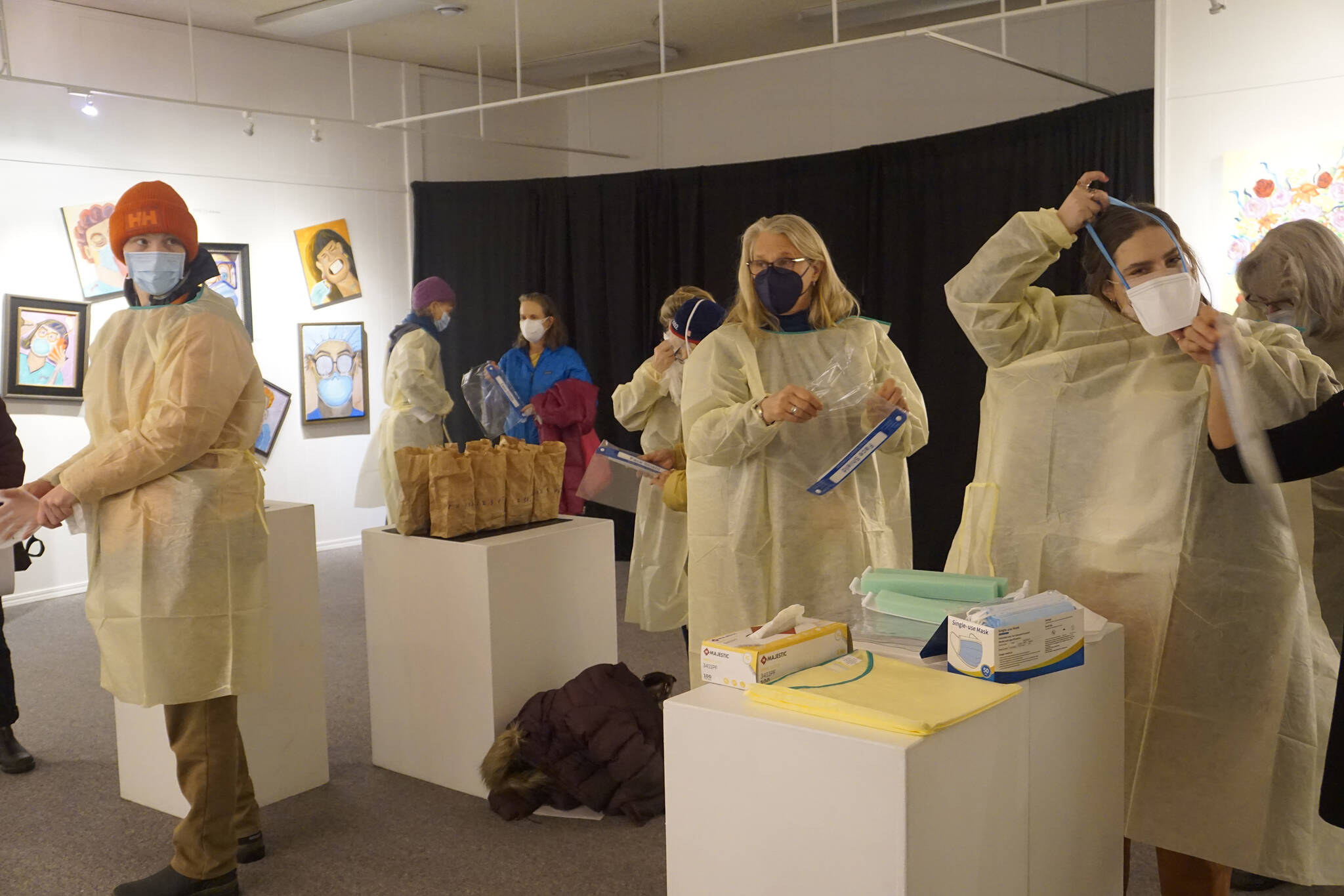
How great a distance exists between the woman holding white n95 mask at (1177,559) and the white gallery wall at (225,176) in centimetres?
571

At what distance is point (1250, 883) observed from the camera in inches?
99.3

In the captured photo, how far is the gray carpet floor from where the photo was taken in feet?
8.68

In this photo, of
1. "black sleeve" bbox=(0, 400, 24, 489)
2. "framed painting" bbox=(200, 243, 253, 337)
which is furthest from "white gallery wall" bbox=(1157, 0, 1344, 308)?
"framed painting" bbox=(200, 243, 253, 337)

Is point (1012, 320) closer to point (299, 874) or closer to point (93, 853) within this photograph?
point (299, 874)

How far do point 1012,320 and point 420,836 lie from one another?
2.00 metres

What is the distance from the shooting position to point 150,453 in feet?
7.75

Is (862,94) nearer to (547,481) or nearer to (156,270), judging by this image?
(547,481)

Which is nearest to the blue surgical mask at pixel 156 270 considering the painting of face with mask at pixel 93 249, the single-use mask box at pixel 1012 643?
the single-use mask box at pixel 1012 643

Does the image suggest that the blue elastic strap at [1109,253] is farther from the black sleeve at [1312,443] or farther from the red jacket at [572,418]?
the red jacket at [572,418]

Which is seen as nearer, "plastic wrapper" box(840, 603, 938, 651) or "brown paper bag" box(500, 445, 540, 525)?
"plastic wrapper" box(840, 603, 938, 651)

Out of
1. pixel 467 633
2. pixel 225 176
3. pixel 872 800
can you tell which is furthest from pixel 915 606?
pixel 225 176

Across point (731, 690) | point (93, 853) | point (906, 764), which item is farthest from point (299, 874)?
point (906, 764)

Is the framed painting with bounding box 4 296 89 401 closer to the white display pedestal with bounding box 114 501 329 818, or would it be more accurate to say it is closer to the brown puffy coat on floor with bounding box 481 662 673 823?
the white display pedestal with bounding box 114 501 329 818

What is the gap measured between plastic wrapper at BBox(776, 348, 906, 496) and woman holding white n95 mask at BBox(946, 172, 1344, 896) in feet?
1.97
